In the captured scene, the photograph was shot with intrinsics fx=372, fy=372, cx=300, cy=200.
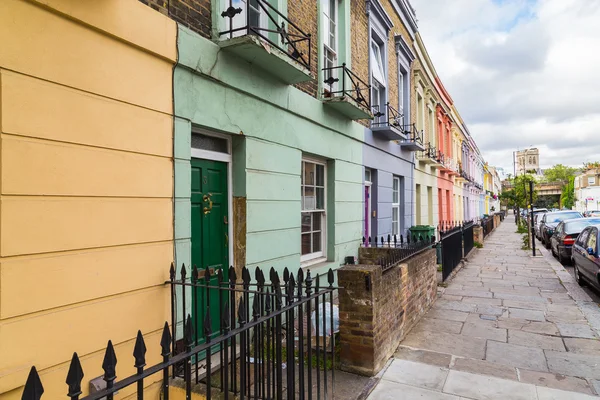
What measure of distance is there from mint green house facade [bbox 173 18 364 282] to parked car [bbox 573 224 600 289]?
18.0 feet

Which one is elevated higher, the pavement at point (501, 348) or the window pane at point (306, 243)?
the window pane at point (306, 243)

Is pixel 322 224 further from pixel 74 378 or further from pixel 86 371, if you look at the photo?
pixel 74 378

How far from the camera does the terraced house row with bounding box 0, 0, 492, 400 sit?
2.58m

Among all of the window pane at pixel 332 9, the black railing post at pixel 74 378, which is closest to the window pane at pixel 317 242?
the window pane at pixel 332 9

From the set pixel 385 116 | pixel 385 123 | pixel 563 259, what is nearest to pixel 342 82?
pixel 385 123

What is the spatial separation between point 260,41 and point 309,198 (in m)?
3.14

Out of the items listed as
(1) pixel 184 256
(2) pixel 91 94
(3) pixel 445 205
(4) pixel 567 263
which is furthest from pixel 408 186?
(2) pixel 91 94

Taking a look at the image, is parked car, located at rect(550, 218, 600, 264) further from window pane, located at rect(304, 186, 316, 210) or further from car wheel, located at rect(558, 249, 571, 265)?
window pane, located at rect(304, 186, 316, 210)

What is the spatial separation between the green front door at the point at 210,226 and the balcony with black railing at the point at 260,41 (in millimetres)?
1401

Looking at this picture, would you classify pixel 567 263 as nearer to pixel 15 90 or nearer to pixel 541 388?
pixel 541 388

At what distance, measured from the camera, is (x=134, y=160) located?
337 centimetres

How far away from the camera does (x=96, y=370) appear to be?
3.00 metres

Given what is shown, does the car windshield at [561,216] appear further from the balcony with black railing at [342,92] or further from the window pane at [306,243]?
the window pane at [306,243]

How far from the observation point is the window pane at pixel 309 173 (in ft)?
22.2
